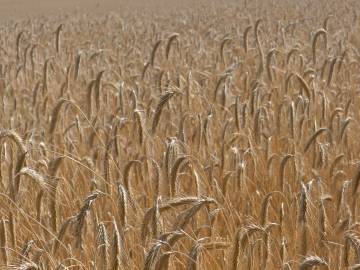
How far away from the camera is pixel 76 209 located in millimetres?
2213

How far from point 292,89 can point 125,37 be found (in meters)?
5.18

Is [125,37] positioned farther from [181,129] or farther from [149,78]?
[181,129]

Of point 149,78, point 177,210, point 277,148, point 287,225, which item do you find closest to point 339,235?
point 287,225

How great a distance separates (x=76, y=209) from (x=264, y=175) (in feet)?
2.45

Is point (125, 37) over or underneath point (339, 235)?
over

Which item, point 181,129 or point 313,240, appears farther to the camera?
point 181,129

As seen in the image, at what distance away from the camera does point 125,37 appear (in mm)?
8836

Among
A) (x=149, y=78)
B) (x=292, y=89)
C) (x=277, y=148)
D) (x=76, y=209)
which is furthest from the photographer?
(x=149, y=78)

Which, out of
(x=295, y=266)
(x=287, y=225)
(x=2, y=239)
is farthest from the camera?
(x=287, y=225)

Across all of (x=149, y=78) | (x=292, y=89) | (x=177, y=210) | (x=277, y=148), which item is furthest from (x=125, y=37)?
(x=177, y=210)

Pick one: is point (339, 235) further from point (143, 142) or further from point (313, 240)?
point (143, 142)

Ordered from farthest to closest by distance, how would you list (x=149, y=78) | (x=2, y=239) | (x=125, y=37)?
(x=125, y=37) < (x=149, y=78) < (x=2, y=239)

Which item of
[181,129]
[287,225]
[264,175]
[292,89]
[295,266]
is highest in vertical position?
[292,89]

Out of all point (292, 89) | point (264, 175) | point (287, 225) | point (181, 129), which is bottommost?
point (287, 225)
